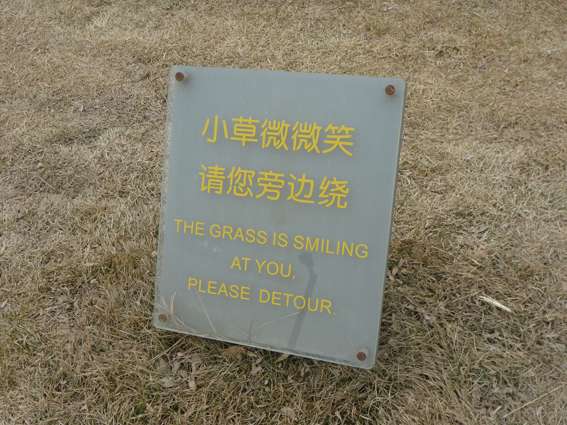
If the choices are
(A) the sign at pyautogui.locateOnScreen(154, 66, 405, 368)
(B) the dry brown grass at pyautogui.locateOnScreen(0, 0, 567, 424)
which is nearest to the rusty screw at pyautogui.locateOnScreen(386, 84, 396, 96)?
(A) the sign at pyautogui.locateOnScreen(154, 66, 405, 368)

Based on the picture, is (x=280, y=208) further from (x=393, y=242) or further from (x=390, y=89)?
(x=393, y=242)

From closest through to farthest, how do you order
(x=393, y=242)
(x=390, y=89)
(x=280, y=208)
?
(x=390, y=89), (x=280, y=208), (x=393, y=242)

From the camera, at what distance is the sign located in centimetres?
144

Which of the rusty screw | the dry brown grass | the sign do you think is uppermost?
the rusty screw

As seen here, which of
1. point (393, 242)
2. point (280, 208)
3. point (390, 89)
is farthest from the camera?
point (393, 242)

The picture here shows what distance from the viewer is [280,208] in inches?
59.4

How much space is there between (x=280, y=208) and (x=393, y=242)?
0.74 metres

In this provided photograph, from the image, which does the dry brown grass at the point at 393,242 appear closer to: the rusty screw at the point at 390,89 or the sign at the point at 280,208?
the sign at the point at 280,208

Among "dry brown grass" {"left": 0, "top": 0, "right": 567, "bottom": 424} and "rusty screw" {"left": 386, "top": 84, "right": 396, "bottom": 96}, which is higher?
"rusty screw" {"left": 386, "top": 84, "right": 396, "bottom": 96}

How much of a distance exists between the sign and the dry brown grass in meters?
0.21

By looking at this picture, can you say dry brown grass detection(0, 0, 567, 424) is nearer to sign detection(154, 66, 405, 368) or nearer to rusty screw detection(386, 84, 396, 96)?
sign detection(154, 66, 405, 368)

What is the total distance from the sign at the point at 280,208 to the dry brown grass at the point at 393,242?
213 millimetres

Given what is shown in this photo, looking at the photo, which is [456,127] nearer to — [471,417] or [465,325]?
[465,325]

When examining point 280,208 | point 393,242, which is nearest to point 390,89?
point 280,208
